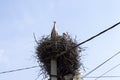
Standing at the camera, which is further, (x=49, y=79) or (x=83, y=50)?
(x=83, y=50)

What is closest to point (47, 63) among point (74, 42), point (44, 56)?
point (44, 56)

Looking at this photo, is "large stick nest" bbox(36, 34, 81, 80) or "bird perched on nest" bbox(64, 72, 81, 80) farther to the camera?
"large stick nest" bbox(36, 34, 81, 80)

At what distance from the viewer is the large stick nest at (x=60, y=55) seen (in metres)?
10.4

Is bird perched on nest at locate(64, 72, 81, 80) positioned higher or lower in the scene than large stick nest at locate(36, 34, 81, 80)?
lower

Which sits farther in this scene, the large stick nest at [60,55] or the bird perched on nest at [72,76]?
the large stick nest at [60,55]

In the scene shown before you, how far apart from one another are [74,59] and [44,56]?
875 mm

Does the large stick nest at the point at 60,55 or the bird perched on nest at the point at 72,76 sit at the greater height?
the large stick nest at the point at 60,55

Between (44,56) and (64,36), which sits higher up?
(64,36)

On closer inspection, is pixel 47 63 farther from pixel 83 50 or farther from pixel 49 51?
pixel 83 50

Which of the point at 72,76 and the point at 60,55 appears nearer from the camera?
the point at 60,55

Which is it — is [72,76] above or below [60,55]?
below

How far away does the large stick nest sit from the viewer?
10444 mm

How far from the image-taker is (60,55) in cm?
1023

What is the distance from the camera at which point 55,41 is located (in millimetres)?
10781
